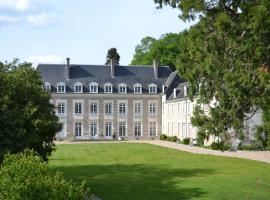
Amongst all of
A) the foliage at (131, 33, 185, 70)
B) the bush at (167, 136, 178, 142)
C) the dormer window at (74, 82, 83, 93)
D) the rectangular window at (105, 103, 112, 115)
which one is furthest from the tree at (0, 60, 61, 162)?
the foliage at (131, 33, 185, 70)

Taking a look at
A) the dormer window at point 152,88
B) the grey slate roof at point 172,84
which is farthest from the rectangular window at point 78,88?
the grey slate roof at point 172,84

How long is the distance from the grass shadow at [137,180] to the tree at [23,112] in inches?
114

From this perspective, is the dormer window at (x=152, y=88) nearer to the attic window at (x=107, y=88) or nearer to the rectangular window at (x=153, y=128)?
the rectangular window at (x=153, y=128)

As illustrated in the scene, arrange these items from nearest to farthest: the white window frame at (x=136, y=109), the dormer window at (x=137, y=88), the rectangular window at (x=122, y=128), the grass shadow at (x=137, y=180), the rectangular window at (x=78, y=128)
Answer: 1. the grass shadow at (x=137, y=180)
2. the rectangular window at (x=78, y=128)
3. the dormer window at (x=137, y=88)
4. the rectangular window at (x=122, y=128)
5. the white window frame at (x=136, y=109)

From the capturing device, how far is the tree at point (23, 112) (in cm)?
1753

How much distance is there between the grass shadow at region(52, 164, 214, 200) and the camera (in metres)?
17.3

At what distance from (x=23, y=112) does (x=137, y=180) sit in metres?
6.09

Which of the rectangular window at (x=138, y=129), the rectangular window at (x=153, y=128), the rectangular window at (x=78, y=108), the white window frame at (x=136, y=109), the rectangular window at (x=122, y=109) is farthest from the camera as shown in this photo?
the rectangular window at (x=153, y=128)

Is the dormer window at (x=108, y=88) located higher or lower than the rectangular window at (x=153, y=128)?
higher

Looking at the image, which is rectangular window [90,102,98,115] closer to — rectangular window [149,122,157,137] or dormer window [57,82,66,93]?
dormer window [57,82,66,93]

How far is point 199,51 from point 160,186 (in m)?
7.36

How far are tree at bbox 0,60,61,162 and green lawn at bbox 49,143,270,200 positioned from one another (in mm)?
2936

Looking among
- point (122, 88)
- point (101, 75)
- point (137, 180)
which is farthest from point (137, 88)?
point (137, 180)

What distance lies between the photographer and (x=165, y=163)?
1146 inches
